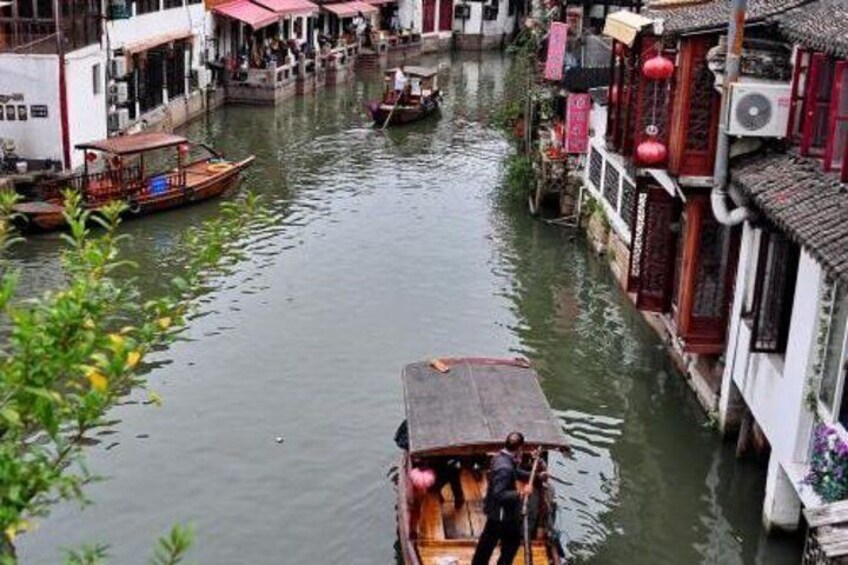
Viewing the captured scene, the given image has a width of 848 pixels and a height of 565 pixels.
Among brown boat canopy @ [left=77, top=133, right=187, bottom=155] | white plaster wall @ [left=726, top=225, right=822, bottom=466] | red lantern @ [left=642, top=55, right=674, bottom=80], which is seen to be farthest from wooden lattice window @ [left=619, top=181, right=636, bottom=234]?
brown boat canopy @ [left=77, top=133, right=187, bottom=155]

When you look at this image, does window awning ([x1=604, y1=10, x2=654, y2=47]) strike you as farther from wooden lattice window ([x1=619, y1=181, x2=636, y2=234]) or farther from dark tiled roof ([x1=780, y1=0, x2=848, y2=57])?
wooden lattice window ([x1=619, y1=181, x2=636, y2=234])

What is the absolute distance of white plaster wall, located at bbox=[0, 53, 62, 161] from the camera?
1163 inches

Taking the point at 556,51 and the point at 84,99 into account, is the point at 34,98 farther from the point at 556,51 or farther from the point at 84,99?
the point at 556,51

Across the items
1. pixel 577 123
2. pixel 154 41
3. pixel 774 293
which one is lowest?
pixel 774 293

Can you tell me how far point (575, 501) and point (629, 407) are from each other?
11.8 feet

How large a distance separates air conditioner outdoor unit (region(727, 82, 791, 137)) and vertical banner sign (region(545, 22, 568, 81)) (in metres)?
14.4

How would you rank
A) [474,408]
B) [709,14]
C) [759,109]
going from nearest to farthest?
[474,408]
[759,109]
[709,14]

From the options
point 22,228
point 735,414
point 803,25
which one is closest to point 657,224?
point 735,414

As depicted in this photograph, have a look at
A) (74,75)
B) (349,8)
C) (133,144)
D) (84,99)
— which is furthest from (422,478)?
(349,8)

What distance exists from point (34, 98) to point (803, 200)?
74.6 ft

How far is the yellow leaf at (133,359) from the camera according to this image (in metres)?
5.35

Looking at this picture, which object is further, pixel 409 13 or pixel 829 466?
pixel 409 13

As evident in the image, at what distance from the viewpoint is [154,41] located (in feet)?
135

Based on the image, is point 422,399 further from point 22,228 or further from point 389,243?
point 22,228
